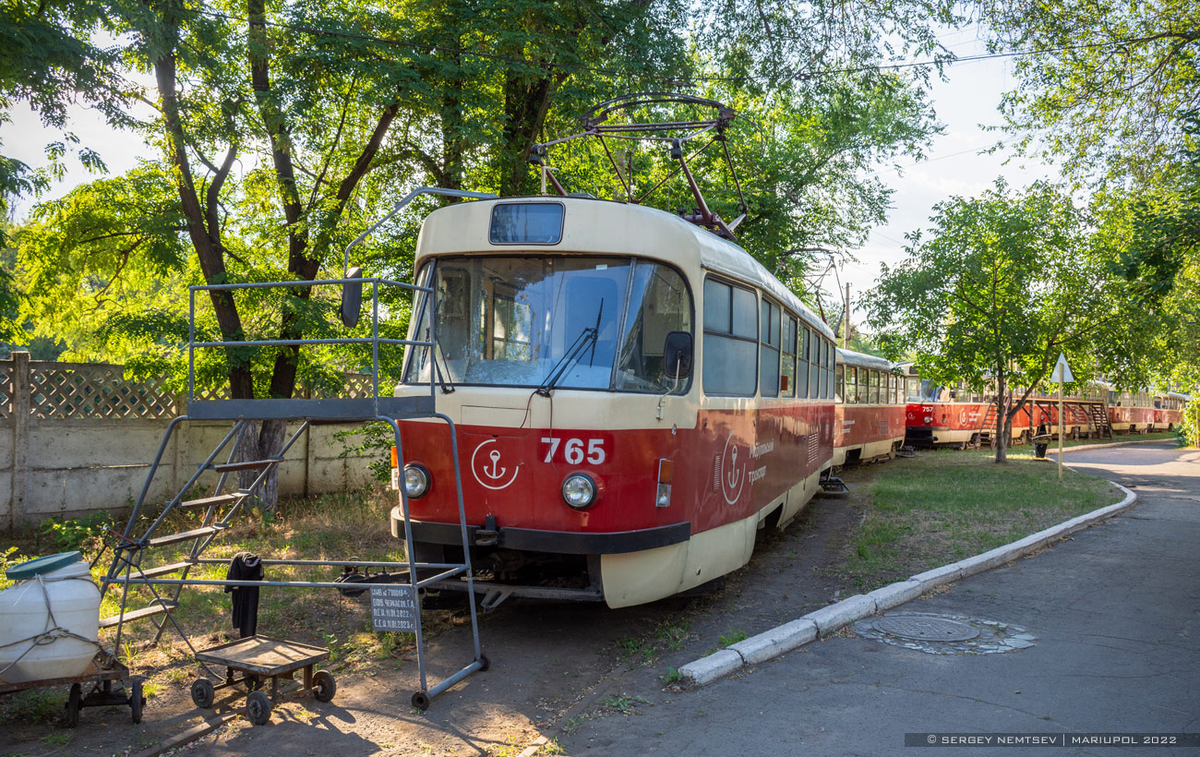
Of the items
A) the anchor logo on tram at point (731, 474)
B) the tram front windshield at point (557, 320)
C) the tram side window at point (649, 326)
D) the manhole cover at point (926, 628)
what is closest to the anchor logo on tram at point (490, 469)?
the tram front windshield at point (557, 320)

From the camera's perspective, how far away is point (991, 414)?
31.4 meters

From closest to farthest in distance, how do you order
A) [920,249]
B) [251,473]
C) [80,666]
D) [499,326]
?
[80,666] < [499,326] < [251,473] < [920,249]

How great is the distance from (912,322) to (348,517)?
1637cm

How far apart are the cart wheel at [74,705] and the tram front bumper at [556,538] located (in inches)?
72.9

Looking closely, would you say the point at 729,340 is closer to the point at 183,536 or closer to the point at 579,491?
the point at 579,491

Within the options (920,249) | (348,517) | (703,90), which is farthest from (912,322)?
(348,517)

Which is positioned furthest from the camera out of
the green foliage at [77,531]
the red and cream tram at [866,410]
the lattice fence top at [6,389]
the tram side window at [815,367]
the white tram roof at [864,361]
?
the white tram roof at [864,361]

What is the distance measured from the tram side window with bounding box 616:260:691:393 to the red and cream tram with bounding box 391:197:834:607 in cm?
1

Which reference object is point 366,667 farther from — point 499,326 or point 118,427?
point 118,427

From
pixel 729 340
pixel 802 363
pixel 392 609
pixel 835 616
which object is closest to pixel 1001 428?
pixel 802 363

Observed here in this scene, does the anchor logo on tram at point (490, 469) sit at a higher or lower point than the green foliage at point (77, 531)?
higher

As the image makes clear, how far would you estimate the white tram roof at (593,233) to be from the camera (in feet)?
19.6

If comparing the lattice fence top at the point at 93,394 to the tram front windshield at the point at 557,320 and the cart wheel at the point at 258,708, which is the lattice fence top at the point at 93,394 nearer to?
the tram front windshield at the point at 557,320

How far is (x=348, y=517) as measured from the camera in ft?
34.8
